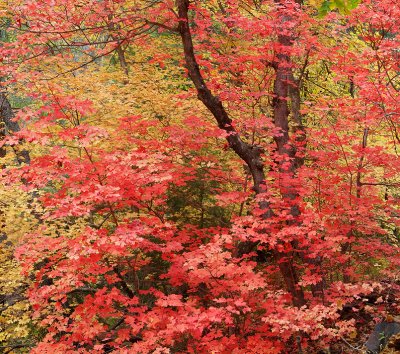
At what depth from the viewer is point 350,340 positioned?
8.55 metres

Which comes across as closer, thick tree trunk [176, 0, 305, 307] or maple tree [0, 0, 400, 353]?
maple tree [0, 0, 400, 353]

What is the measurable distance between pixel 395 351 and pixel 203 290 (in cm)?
382

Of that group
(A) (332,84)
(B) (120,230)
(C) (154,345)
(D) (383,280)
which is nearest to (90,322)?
(C) (154,345)

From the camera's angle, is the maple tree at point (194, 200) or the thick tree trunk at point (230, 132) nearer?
the maple tree at point (194, 200)

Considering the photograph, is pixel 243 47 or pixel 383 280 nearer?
pixel 383 280

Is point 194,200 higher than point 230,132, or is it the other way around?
point 230,132

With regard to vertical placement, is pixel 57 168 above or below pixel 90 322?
above

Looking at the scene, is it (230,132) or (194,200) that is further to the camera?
(194,200)

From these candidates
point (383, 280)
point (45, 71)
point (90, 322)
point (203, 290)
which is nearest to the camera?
point (90, 322)

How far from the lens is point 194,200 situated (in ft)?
33.4

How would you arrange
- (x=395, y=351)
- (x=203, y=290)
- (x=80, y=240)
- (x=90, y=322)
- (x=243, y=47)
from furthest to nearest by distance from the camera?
1. (x=243, y=47)
2. (x=203, y=290)
3. (x=90, y=322)
4. (x=80, y=240)
5. (x=395, y=351)

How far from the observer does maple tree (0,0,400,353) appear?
659cm

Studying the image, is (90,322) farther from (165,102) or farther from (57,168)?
(165,102)

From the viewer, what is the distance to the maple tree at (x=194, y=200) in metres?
6.59
